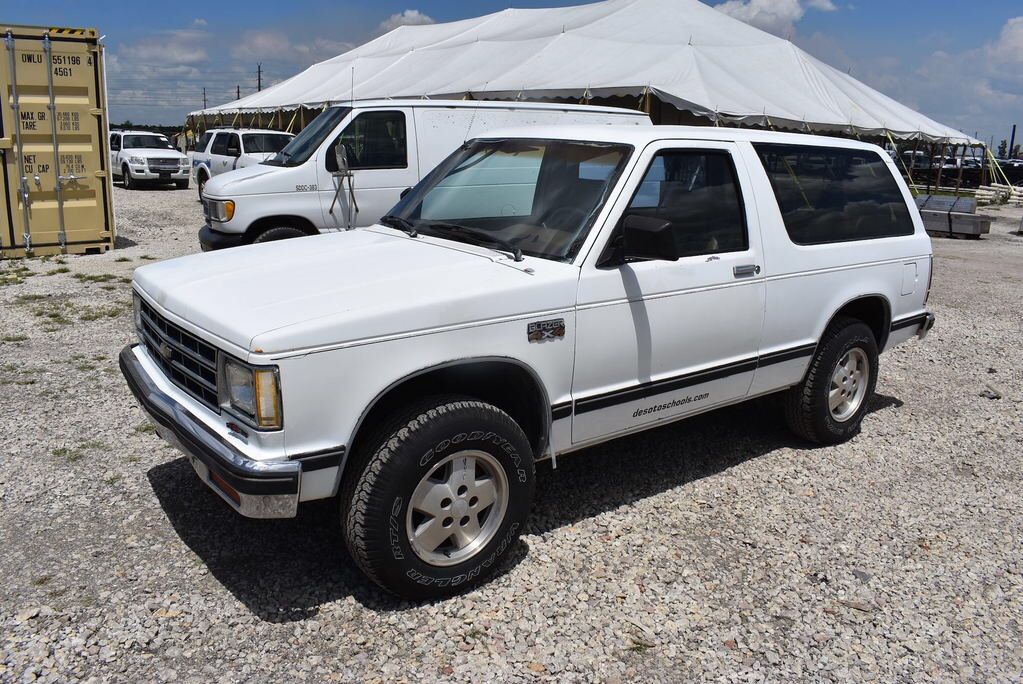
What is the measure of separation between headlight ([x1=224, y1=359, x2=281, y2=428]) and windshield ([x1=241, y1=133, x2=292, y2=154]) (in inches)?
732

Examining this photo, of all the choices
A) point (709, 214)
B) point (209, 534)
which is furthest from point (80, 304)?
point (709, 214)

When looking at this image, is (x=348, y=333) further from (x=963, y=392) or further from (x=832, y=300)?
(x=963, y=392)

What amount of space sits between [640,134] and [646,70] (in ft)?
62.0

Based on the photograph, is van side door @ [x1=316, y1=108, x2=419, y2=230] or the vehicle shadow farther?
van side door @ [x1=316, y1=108, x2=419, y2=230]

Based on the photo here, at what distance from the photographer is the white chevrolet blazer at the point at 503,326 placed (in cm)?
308

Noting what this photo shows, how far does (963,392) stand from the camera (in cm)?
678

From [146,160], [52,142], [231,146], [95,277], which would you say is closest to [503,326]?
[95,277]

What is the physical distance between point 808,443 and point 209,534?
3.69 meters

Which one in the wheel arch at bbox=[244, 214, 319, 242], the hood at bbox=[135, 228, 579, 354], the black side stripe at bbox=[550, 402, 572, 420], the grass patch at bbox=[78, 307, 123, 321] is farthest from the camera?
the wheel arch at bbox=[244, 214, 319, 242]

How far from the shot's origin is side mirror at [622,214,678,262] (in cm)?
357

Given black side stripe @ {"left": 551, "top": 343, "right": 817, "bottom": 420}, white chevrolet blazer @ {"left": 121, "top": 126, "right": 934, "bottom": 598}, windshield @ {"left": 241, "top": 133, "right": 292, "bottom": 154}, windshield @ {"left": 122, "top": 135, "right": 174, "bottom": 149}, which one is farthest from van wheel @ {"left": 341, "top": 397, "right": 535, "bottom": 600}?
windshield @ {"left": 122, "top": 135, "right": 174, "bottom": 149}

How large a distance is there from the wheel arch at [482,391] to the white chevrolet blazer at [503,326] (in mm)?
12

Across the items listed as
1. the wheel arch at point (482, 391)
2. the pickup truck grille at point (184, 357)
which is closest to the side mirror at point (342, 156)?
the pickup truck grille at point (184, 357)

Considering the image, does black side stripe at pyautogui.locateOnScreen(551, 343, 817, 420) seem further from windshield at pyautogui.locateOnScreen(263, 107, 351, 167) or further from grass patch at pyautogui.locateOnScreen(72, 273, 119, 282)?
grass patch at pyautogui.locateOnScreen(72, 273, 119, 282)
